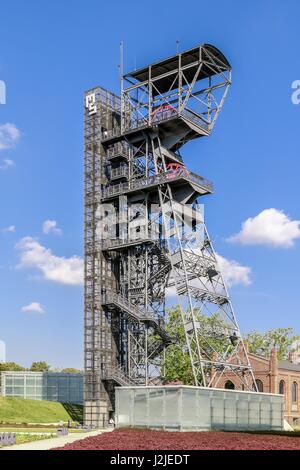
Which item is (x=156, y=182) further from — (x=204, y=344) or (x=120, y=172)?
(x=204, y=344)

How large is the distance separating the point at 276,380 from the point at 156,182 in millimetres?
32793

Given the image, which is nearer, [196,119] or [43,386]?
[196,119]

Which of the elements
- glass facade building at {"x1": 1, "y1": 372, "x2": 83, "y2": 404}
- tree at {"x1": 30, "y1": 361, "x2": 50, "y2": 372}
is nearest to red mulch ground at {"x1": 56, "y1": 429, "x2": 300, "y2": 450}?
glass facade building at {"x1": 1, "y1": 372, "x2": 83, "y2": 404}

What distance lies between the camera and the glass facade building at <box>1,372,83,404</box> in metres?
98.6

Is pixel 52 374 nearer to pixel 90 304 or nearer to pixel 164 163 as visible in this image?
pixel 90 304

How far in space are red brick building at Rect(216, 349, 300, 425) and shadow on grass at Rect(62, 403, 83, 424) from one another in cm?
1750

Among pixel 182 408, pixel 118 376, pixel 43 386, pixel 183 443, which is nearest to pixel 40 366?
pixel 43 386

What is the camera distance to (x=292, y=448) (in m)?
33.8

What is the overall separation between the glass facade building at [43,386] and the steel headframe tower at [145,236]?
104 ft

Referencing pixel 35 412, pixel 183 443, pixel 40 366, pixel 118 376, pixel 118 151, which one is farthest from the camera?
pixel 40 366

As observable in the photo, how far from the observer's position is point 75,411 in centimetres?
8269

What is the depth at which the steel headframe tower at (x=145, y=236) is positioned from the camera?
6631 centimetres

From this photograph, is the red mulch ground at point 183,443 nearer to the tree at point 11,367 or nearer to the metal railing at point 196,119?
the metal railing at point 196,119

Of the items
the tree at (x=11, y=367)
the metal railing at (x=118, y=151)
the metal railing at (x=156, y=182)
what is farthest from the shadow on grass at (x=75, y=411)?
the tree at (x=11, y=367)
